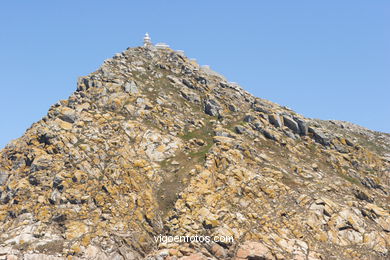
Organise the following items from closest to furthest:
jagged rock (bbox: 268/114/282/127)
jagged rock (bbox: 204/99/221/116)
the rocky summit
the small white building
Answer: the rocky summit → jagged rock (bbox: 268/114/282/127) → jagged rock (bbox: 204/99/221/116) → the small white building

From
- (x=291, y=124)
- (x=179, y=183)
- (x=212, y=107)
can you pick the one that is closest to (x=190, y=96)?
(x=212, y=107)

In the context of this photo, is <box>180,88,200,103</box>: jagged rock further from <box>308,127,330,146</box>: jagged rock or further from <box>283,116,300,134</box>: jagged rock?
<box>308,127,330,146</box>: jagged rock

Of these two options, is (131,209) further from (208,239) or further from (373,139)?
(373,139)

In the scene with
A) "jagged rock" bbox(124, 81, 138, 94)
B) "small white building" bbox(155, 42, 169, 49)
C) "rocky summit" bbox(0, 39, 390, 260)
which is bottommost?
"rocky summit" bbox(0, 39, 390, 260)

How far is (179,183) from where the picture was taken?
57.5 m

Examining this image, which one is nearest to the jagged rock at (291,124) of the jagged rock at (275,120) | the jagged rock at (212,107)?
the jagged rock at (275,120)

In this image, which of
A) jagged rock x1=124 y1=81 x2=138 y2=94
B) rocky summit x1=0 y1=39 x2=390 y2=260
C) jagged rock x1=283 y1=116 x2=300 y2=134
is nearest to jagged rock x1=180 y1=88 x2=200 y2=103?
rocky summit x1=0 y1=39 x2=390 y2=260

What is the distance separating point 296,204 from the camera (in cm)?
5500

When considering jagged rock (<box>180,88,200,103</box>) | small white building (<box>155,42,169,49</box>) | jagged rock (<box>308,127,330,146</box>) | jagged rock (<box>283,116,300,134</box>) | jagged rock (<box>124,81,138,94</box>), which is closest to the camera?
jagged rock (<box>308,127,330,146</box>)

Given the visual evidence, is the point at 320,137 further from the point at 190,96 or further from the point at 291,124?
the point at 190,96

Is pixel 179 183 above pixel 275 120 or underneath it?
underneath

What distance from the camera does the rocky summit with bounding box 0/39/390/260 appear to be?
160 feet

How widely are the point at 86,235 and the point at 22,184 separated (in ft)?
48.3

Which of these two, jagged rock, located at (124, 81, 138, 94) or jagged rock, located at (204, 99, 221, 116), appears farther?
jagged rock, located at (204, 99, 221, 116)
